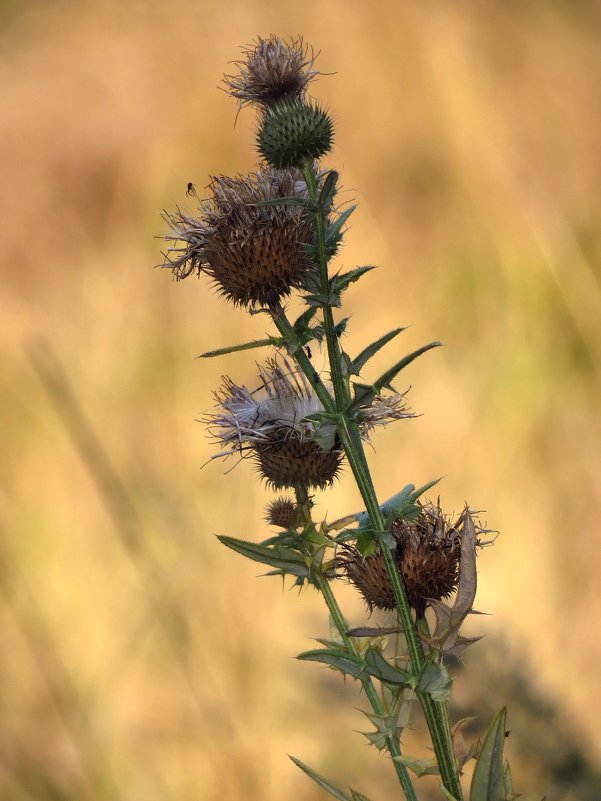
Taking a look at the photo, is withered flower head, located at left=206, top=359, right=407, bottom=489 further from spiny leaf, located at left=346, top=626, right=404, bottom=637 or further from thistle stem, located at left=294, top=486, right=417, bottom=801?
spiny leaf, located at left=346, top=626, right=404, bottom=637

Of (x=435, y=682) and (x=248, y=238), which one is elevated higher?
(x=248, y=238)

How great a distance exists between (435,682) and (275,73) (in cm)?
64

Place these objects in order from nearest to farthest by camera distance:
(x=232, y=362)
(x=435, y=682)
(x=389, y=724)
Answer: (x=435, y=682)
(x=389, y=724)
(x=232, y=362)

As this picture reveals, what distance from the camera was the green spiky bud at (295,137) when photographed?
94 cm

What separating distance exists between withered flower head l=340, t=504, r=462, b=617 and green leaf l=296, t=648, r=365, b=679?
7 cm

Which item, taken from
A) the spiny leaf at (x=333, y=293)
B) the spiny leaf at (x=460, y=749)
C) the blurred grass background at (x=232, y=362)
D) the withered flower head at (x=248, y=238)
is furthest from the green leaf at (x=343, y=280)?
the blurred grass background at (x=232, y=362)

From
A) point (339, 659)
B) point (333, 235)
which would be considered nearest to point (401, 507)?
point (339, 659)

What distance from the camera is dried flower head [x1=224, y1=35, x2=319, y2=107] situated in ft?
3.32

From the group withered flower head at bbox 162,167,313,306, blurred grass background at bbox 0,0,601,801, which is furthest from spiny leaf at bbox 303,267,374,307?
blurred grass background at bbox 0,0,601,801

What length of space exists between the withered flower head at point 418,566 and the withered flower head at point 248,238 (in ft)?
0.93

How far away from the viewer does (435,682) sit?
0.86 metres

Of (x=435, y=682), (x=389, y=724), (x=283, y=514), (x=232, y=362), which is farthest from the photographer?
(x=232, y=362)

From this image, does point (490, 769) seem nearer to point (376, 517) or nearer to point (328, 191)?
point (376, 517)

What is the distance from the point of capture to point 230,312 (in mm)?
3246
